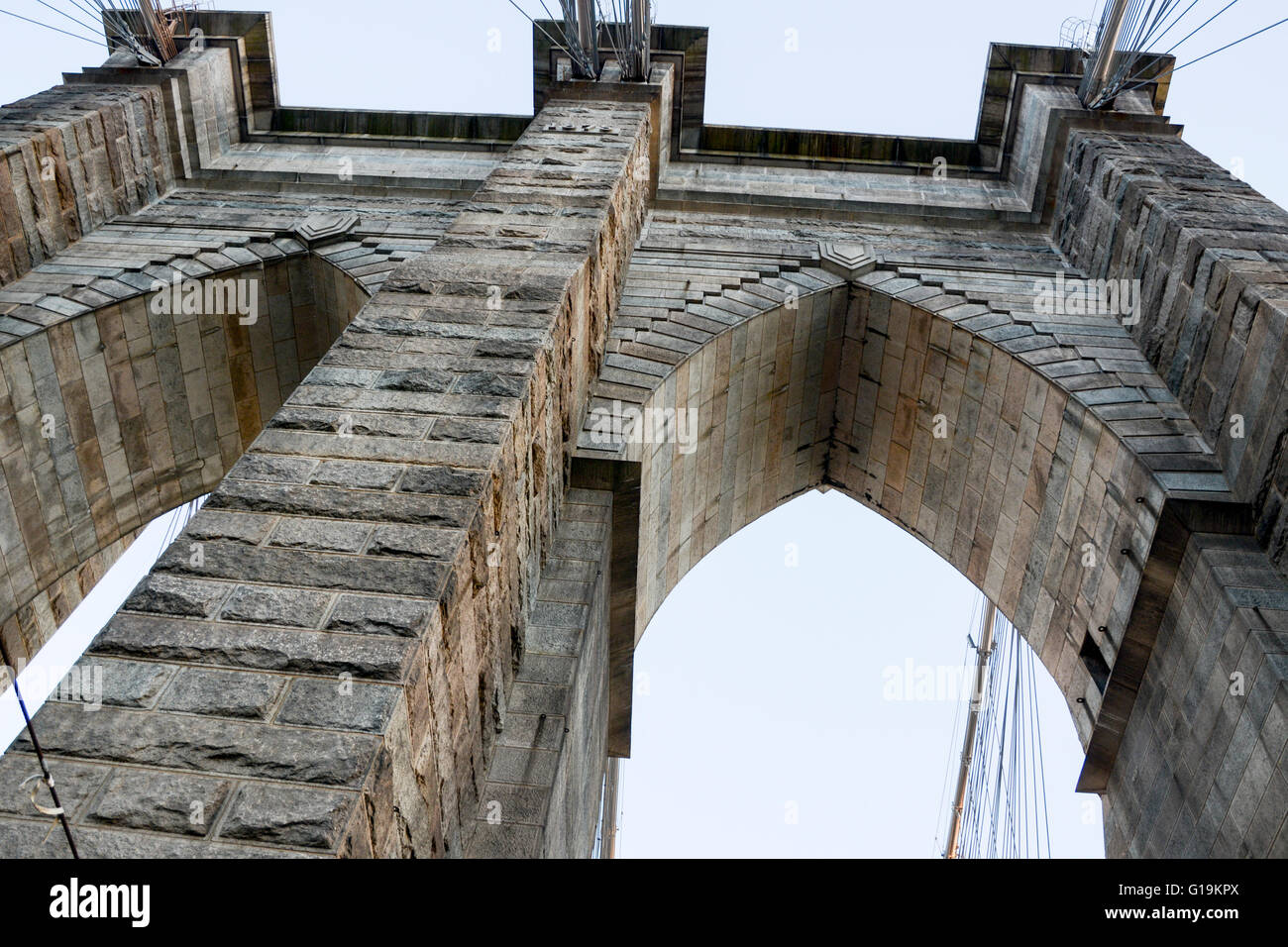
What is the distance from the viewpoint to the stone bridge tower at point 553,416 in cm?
400

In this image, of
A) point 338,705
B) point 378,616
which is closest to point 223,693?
point 338,705

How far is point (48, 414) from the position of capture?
8641 mm

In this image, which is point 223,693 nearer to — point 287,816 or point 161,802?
point 161,802

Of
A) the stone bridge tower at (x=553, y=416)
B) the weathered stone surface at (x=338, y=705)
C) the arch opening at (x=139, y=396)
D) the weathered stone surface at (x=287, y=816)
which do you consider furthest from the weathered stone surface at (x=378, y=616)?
the arch opening at (x=139, y=396)

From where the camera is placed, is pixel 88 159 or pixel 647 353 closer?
pixel 647 353

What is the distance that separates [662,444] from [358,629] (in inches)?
173

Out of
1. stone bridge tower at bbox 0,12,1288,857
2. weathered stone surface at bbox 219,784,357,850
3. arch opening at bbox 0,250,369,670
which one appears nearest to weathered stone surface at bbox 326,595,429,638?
stone bridge tower at bbox 0,12,1288,857

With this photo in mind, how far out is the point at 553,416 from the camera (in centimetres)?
644

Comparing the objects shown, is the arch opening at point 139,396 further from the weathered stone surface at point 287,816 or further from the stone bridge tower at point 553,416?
the weathered stone surface at point 287,816

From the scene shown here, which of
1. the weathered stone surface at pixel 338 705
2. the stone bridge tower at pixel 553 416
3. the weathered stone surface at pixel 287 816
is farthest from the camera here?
the stone bridge tower at pixel 553 416
